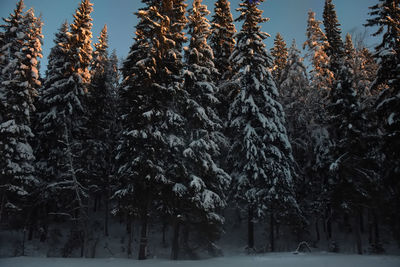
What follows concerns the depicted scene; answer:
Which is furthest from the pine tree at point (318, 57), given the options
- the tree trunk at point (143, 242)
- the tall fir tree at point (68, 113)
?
the tall fir tree at point (68, 113)

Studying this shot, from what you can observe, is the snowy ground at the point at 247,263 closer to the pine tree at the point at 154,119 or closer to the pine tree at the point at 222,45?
the pine tree at the point at 154,119

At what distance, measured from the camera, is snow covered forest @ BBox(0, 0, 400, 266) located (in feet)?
55.2

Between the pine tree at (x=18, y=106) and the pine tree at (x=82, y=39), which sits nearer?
the pine tree at (x=18, y=106)

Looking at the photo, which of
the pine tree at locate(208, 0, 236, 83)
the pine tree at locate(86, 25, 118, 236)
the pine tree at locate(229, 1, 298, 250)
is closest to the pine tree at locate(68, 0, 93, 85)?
the pine tree at locate(86, 25, 118, 236)

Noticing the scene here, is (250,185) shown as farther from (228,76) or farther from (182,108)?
(228,76)

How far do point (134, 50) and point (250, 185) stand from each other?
12.4 meters

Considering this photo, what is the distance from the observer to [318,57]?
25.1 metres

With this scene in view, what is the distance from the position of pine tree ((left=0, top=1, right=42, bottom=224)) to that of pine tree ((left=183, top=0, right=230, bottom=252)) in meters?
11.9

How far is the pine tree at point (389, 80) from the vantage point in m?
15.1

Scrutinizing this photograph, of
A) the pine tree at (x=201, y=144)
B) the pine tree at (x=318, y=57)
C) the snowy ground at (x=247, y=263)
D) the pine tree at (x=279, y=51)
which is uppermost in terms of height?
the pine tree at (x=279, y=51)

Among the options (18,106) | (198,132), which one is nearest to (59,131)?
(18,106)

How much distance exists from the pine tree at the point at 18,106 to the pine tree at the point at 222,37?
14.8m

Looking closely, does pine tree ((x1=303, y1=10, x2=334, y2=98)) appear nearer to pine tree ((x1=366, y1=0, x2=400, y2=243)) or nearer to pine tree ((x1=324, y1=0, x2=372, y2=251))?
pine tree ((x1=324, y1=0, x2=372, y2=251))

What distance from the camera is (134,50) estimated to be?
18406 millimetres
